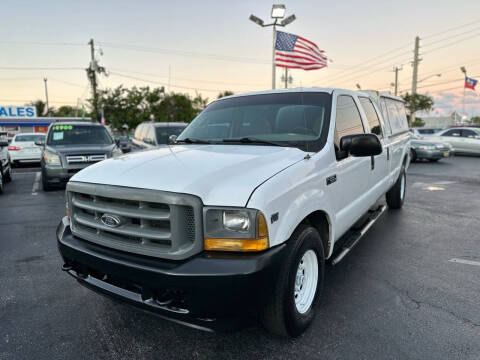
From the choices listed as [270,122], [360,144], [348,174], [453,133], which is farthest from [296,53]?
[453,133]

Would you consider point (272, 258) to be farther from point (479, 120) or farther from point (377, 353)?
point (479, 120)

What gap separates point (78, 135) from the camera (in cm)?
924

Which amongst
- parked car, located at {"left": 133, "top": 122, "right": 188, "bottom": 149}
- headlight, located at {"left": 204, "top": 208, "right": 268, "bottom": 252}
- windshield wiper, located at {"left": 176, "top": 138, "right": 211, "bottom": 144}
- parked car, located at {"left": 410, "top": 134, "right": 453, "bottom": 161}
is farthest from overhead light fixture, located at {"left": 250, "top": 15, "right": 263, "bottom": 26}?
headlight, located at {"left": 204, "top": 208, "right": 268, "bottom": 252}

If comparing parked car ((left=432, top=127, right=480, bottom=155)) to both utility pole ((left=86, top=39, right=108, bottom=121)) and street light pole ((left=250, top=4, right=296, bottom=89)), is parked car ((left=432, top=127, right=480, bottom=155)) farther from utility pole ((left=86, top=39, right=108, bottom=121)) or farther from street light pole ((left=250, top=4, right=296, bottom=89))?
utility pole ((left=86, top=39, right=108, bottom=121))

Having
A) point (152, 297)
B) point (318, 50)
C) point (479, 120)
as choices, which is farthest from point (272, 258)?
point (479, 120)

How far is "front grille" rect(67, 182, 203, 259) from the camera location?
6.66 feet

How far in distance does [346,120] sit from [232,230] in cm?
204

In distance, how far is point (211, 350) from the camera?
239cm

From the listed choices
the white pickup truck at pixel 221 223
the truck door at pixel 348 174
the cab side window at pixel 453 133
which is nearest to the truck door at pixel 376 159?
the truck door at pixel 348 174

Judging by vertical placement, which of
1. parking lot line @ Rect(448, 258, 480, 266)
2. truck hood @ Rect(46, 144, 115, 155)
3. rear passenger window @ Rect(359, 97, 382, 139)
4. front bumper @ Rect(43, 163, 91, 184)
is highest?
rear passenger window @ Rect(359, 97, 382, 139)

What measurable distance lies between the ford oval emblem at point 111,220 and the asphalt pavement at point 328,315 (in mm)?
804

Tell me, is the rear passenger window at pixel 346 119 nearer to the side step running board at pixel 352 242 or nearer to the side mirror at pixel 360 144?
the side mirror at pixel 360 144

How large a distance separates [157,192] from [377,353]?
1.85 meters

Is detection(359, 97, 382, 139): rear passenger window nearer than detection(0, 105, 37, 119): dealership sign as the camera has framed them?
Yes
